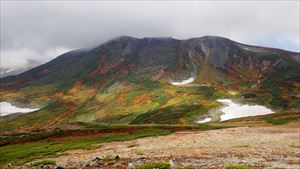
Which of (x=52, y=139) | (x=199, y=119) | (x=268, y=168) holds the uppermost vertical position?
(x=199, y=119)

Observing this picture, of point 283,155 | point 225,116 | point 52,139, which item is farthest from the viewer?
point 225,116

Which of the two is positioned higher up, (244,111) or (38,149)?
(244,111)

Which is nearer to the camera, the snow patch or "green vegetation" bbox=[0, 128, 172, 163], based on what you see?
"green vegetation" bbox=[0, 128, 172, 163]

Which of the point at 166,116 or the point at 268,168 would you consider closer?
the point at 268,168

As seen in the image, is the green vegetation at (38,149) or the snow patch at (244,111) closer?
the green vegetation at (38,149)

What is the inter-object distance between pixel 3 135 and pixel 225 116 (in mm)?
107655

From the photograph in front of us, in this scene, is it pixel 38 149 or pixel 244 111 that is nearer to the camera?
pixel 38 149

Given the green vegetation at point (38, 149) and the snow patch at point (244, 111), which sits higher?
the snow patch at point (244, 111)

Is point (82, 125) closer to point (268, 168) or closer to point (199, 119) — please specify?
point (199, 119)

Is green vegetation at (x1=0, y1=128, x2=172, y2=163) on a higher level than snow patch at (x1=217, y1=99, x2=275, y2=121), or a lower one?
lower

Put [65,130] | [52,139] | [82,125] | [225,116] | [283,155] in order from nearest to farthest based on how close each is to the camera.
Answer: [283,155] < [52,139] < [65,130] < [82,125] < [225,116]

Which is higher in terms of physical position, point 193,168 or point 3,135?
point 3,135

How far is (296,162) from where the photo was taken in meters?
36.1

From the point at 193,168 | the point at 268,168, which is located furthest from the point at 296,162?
the point at 193,168
